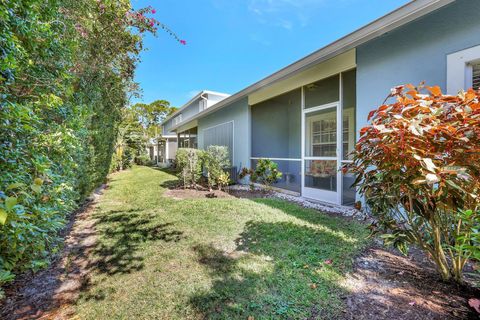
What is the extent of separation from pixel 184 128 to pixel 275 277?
16.2 m

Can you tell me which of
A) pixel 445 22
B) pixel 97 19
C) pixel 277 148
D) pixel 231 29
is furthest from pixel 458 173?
pixel 231 29

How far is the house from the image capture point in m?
16.3

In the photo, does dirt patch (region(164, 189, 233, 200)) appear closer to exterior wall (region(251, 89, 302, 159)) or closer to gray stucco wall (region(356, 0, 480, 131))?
exterior wall (region(251, 89, 302, 159))

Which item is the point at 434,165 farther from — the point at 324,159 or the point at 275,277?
the point at 324,159

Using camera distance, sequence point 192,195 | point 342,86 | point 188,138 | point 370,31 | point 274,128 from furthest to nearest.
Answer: point 188,138 < point 274,128 < point 192,195 < point 342,86 < point 370,31

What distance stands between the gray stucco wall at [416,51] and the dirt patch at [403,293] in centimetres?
298

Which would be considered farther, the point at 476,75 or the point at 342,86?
the point at 342,86

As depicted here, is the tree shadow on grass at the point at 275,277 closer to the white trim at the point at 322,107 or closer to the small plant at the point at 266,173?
the white trim at the point at 322,107

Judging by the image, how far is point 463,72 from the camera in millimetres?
3342

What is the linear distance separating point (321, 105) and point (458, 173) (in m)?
4.52

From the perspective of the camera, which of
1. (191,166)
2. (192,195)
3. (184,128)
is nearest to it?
(192,195)

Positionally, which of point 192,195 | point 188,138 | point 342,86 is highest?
point 342,86

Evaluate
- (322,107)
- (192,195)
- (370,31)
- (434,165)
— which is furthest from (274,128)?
(434,165)

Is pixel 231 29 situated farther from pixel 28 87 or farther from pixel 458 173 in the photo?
pixel 458 173
